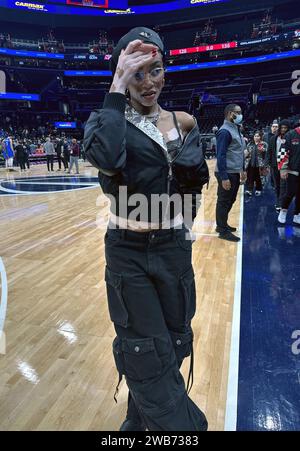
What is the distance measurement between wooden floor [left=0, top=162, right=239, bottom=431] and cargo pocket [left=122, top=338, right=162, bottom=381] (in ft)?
2.27

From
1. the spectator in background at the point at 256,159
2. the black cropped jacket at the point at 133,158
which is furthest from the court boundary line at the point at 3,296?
the spectator in background at the point at 256,159

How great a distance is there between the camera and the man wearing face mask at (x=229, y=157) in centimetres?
404

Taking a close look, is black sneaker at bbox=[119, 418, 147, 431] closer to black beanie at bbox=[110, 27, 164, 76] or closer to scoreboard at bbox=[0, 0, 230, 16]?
black beanie at bbox=[110, 27, 164, 76]

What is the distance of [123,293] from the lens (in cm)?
120

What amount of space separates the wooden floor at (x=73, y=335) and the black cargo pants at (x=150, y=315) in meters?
0.58

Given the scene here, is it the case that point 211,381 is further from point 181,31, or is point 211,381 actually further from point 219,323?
point 181,31

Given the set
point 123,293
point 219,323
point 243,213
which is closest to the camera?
point 123,293

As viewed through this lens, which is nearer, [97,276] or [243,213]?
[97,276]

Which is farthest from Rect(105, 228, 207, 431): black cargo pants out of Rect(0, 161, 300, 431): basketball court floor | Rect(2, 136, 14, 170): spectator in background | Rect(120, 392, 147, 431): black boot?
Rect(2, 136, 14, 170): spectator in background

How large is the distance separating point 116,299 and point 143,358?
249 mm

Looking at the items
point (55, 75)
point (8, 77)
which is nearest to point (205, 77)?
point (55, 75)

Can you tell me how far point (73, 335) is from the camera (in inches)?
94.8

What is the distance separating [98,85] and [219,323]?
123ft
